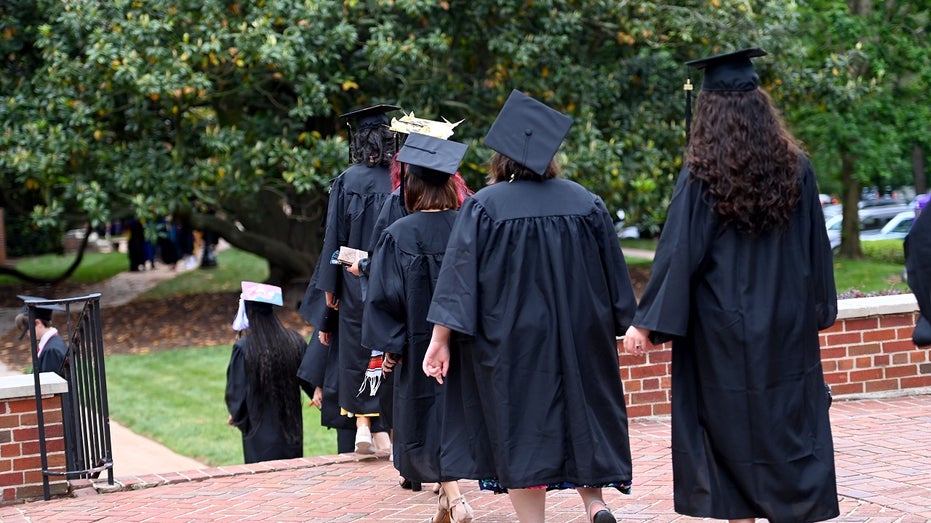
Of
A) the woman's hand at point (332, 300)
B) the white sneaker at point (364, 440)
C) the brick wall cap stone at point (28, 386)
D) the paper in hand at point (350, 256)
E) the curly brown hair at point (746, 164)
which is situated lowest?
the white sneaker at point (364, 440)

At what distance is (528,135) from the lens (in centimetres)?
492

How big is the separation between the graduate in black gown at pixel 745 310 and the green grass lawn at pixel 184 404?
20.0ft

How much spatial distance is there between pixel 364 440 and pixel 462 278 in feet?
8.44

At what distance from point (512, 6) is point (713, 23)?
282cm

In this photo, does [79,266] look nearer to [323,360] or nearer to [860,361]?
[323,360]

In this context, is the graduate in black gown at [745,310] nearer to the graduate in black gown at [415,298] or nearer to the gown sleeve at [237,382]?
the graduate in black gown at [415,298]

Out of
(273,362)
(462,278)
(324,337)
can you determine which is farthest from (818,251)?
(273,362)

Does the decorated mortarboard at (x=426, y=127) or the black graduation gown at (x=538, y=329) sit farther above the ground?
the decorated mortarboard at (x=426, y=127)

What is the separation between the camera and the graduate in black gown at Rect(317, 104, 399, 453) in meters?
6.62

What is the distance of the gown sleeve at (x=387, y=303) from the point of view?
5.38m

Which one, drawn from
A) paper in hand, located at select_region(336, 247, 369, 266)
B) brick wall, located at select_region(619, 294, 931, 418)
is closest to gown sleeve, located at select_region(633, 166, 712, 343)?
paper in hand, located at select_region(336, 247, 369, 266)

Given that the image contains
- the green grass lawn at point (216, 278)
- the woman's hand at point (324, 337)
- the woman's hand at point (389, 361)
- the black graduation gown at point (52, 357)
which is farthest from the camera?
the green grass lawn at point (216, 278)

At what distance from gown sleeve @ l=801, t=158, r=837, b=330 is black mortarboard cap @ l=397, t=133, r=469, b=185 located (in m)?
1.59

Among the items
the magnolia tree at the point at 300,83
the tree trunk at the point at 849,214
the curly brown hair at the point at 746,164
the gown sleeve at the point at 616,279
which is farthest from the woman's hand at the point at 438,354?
the tree trunk at the point at 849,214
